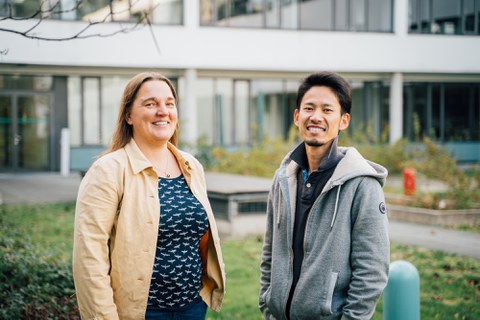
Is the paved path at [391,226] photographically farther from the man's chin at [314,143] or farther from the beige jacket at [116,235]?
the beige jacket at [116,235]

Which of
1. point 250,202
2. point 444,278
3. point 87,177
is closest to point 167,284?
point 87,177

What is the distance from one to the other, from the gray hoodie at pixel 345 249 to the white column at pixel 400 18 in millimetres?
26327

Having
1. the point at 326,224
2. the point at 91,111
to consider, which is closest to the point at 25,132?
the point at 91,111

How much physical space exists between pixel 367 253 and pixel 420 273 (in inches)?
220

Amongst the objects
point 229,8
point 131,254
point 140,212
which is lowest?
point 131,254

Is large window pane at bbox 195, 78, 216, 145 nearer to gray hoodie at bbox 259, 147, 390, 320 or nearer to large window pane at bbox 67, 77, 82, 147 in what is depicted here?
→ large window pane at bbox 67, 77, 82, 147

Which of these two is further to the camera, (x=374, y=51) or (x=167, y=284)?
(x=374, y=51)

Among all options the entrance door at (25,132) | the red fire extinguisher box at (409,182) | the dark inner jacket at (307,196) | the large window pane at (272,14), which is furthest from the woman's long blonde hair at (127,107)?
the large window pane at (272,14)

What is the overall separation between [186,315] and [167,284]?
0.68ft

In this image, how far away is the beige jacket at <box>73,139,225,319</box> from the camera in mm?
3162

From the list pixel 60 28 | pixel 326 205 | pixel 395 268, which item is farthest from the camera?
pixel 60 28

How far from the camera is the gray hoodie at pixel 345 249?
10.1 feet

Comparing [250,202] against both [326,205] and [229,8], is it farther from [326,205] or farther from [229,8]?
[229,8]

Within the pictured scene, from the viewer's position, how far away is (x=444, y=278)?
8.04 m
